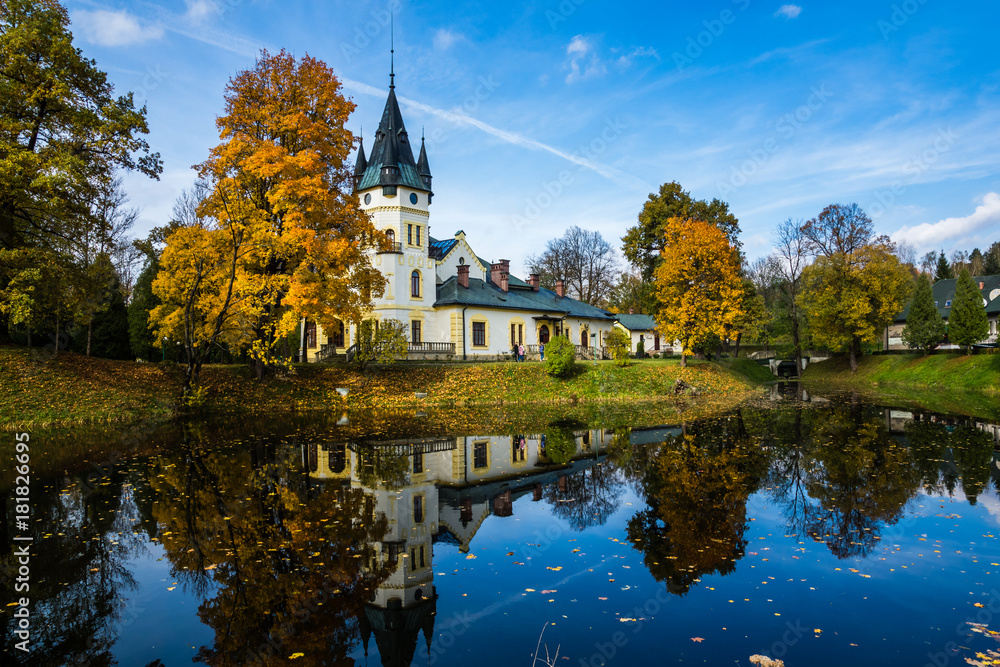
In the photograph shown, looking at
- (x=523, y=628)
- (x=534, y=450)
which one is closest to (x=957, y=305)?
(x=534, y=450)

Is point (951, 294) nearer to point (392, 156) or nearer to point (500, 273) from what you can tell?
point (500, 273)

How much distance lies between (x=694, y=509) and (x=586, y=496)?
1853 mm

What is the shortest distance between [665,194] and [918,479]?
1378 inches

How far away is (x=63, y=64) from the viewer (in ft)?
59.7

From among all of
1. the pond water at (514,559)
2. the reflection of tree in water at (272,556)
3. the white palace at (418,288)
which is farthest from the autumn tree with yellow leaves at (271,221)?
the reflection of tree in water at (272,556)

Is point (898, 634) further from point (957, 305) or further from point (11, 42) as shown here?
point (957, 305)

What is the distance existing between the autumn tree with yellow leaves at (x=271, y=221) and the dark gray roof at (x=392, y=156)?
34.0ft

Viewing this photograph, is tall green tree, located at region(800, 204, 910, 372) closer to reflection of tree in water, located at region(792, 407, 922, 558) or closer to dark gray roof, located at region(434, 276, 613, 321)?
dark gray roof, located at region(434, 276, 613, 321)

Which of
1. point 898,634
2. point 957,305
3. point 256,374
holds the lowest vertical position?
point 898,634

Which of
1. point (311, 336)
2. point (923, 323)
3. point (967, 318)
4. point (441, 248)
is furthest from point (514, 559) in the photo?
point (923, 323)

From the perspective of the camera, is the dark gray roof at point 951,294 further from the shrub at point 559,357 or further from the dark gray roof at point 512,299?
the shrub at point 559,357

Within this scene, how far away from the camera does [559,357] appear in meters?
29.6

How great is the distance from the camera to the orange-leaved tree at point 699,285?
108 ft

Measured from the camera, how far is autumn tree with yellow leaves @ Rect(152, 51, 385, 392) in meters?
21.2
